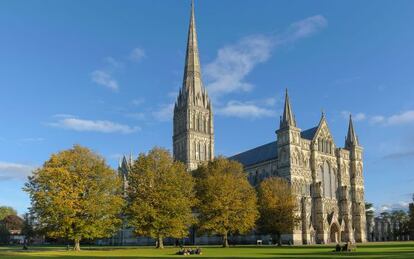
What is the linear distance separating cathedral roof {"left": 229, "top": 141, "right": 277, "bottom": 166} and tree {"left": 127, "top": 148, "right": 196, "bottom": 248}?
42.2m

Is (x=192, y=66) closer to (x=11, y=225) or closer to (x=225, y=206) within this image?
(x=225, y=206)

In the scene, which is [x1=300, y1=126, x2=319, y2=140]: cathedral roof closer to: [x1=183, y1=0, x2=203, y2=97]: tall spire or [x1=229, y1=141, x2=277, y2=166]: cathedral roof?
[x1=229, y1=141, x2=277, y2=166]: cathedral roof

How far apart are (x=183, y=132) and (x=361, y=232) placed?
54721 mm

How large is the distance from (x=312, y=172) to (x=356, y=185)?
1556 cm

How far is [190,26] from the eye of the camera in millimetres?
144625

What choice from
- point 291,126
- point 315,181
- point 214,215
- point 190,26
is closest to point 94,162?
point 214,215

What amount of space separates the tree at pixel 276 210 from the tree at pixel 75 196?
87.9ft

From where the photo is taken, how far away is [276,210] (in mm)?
79000

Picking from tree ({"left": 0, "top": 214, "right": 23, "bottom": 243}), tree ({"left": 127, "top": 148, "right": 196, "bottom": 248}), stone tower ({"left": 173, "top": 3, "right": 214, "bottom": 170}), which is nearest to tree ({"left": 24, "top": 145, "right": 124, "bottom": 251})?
tree ({"left": 127, "top": 148, "right": 196, "bottom": 248})

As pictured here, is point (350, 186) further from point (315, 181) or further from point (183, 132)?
point (183, 132)

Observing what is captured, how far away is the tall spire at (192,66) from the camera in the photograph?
137625 mm

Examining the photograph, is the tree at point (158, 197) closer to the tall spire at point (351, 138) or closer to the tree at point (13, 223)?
the tall spire at point (351, 138)

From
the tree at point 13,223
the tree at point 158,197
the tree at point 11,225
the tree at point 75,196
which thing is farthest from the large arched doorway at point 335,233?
the tree at point 13,223

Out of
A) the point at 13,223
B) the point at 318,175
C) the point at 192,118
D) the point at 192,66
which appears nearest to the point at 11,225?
the point at 13,223
